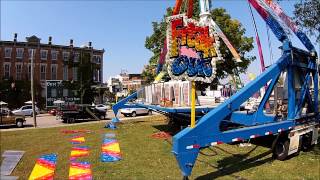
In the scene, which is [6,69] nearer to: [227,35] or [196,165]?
[227,35]

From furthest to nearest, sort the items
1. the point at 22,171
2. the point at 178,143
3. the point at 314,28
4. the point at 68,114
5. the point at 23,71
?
1. the point at 23,71
2. the point at 68,114
3. the point at 314,28
4. the point at 22,171
5. the point at 178,143

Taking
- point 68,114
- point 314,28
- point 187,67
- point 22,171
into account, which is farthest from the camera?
point 68,114

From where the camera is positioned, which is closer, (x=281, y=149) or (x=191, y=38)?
(x=191, y=38)

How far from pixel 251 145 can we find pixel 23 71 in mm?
71899

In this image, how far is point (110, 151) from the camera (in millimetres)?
15141

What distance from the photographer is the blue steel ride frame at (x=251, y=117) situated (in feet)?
31.8

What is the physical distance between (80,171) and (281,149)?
7039mm

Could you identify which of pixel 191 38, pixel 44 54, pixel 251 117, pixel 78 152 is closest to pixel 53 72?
pixel 44 54

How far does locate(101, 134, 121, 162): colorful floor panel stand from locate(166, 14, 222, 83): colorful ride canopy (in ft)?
16.4

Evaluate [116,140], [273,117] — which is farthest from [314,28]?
[116,140]

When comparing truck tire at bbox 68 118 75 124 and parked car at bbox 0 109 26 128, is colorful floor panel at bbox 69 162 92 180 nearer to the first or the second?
parked car at bbox 0 109 26 128

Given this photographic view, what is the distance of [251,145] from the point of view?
15.4m

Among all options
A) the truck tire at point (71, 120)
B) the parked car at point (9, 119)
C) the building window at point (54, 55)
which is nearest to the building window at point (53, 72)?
the building window at point (54, 55)

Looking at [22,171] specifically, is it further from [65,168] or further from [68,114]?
[68,114]
